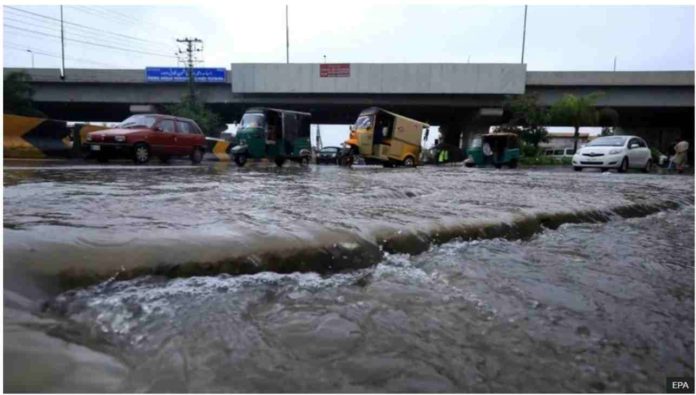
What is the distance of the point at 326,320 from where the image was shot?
1.91 metres

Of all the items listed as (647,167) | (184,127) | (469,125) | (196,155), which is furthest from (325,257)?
(469,125)

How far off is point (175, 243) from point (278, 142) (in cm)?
1404

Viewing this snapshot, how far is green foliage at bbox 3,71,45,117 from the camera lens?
29.0 m

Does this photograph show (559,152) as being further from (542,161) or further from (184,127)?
(184,127)

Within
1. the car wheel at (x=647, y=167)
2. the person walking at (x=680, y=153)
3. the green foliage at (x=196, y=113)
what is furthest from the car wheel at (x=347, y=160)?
the green foliage at (x=196, y=113)

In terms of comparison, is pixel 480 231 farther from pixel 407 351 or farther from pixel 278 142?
pixel 278 142

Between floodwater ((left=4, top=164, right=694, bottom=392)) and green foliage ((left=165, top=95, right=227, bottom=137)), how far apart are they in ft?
97.6

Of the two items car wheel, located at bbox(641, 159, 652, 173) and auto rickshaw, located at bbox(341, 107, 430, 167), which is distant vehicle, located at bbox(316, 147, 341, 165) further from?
car wheel, located at bbox(641, 159, 652, 173)

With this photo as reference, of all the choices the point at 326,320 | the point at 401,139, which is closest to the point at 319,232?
the point at 326,320

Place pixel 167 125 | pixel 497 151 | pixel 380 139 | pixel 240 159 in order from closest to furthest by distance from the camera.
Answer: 1. pixel 167 125
2. pixel 240 159
3. pixel 380 139
4. pixel 497 151

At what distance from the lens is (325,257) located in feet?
8.71

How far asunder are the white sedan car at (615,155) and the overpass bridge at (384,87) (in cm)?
1695

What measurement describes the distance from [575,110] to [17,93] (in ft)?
118

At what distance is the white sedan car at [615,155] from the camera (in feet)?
52.7
